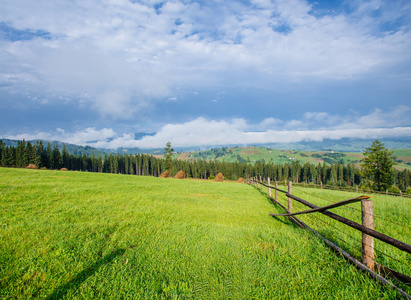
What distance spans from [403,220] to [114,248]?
1215cm

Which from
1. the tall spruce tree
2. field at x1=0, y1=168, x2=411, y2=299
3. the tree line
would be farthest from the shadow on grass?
the tree line

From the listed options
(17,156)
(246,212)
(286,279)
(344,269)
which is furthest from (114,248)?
(17,156)

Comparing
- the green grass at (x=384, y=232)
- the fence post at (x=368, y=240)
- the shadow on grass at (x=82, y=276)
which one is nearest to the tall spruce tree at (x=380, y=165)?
the green grass at (x=384, y=232)

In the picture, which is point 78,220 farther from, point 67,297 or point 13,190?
point 13,190

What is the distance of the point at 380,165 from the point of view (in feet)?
151

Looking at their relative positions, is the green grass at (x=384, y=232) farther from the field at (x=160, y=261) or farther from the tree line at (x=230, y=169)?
the tree line at (x=230, y=169)

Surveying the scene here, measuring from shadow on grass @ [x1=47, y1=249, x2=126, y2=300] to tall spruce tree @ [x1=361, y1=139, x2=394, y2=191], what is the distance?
58.7m

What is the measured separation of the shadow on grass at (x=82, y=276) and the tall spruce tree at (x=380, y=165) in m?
58.7

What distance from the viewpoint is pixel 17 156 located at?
82812 mm

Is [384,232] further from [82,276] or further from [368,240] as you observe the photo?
[82,276]

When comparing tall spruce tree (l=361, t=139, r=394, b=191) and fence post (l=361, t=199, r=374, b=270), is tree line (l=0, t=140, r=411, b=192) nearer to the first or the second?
tall spruce tree (l=361, t=139, r=394, b=191)

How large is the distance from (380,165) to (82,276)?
2448 inches

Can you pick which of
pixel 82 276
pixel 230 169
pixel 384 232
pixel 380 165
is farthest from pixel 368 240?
pixel 230 169

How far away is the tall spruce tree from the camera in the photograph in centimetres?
4522
